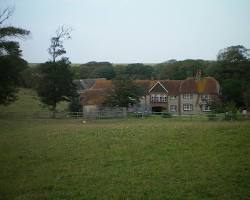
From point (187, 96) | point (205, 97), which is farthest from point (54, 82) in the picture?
point (205, 97)

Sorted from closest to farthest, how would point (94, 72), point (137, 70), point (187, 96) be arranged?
point (187, 96), point (137, 70), point (94, 72)

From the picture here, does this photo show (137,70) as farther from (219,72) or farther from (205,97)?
(205,97)

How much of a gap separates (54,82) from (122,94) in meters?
10.4

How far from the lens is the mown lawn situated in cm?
1065

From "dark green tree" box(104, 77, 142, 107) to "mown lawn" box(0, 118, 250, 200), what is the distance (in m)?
37.7

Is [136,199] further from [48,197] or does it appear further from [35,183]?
[35,183]

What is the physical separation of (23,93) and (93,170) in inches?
2931

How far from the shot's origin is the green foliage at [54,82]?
5721 centimetres

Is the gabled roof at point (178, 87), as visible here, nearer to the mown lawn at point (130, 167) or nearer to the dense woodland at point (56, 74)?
the dense woodland at point (56, 74)

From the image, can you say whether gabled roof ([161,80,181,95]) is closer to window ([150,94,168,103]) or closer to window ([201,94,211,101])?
window ([150,94,168,103])

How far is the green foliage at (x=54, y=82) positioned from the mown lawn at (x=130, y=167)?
36.0m

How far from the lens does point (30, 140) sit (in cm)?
2256

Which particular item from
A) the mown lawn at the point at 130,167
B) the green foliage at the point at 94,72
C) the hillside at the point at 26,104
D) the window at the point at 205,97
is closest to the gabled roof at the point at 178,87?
the window at the point at 205,97

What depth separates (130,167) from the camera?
13953mm
